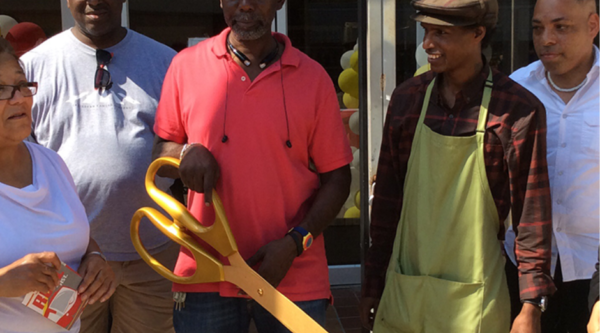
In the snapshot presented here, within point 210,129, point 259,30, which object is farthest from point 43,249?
point 259,30

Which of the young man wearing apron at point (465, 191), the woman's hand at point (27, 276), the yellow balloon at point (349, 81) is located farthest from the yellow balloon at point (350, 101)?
the woman's hand at point (27, 276)

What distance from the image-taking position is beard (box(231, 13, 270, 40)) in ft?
6.37

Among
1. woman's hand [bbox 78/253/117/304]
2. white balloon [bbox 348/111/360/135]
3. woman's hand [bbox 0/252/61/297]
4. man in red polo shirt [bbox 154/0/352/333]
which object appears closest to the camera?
woman's hand [bbox 0/252/61/297]

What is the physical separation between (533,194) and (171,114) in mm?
1068

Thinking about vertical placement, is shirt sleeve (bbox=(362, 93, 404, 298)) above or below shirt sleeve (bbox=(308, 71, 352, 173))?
below

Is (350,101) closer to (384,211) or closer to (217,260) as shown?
(384,211)

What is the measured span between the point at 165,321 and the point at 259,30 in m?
1.22

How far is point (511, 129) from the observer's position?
1.81 metres

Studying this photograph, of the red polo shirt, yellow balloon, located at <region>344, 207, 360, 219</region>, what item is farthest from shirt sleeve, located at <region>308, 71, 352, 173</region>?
yellow balloon, located at <region>344, 207, 360, 219</region>

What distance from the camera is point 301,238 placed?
1.88 m

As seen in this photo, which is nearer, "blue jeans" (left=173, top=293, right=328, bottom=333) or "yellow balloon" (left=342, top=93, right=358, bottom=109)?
"blue jeans" (left=173, top=293, right=328, bottom=333)

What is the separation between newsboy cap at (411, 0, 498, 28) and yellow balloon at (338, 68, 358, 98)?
2.70 meters

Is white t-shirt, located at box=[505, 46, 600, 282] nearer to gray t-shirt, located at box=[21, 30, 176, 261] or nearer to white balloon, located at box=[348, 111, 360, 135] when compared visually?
gray t-shirt, located at box=[21, 30, 176, 261]

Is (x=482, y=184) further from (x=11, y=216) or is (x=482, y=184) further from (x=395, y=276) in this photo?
(x=11, y=216)
